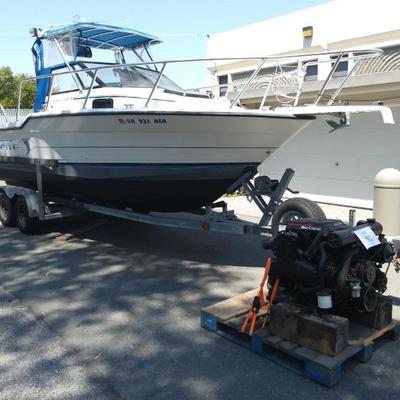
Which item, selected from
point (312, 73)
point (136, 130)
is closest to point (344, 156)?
point (312, 73)

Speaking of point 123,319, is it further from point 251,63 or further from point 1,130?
point 251,63

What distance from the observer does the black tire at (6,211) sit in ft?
26.0

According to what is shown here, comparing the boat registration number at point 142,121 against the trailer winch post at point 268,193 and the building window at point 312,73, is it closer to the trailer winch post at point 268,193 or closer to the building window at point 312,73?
the trailer winch post at point 268,193

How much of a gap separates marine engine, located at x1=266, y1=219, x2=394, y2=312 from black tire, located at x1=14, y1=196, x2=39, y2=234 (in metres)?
4.88

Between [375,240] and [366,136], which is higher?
[366,136]

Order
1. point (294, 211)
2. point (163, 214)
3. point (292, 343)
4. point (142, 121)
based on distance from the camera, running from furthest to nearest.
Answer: point (163, 214), point (294, 211), point (142, 121), point (292, 343)

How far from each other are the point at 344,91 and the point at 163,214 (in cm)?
465

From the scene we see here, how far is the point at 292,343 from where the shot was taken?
11.0ft

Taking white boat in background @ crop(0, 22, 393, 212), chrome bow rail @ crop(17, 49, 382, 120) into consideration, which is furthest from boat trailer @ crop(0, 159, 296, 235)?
chrome bow rail @ crop(17, 49, 382, 120)

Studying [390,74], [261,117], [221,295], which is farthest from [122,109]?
[390,74]

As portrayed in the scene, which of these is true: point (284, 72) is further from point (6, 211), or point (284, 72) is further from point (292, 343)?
point (6, 211)

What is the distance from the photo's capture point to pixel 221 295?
480cm

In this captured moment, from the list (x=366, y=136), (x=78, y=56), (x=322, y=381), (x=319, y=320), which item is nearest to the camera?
(x=322, y=381)

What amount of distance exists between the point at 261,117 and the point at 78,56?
3654 millimetres
